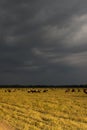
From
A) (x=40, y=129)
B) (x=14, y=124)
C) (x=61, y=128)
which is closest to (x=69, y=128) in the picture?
(x=61, y=128)

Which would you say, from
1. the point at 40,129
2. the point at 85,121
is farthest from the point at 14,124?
the point at 85,121

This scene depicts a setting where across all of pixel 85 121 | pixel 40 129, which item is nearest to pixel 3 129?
pixel 40 129

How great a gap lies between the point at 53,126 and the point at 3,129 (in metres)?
3.06

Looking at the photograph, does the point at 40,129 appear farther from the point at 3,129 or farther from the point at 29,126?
the point at 3,129

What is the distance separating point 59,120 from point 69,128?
2268mm

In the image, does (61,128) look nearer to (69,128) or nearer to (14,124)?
(69,128)

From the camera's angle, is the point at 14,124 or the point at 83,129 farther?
the point at 14,124

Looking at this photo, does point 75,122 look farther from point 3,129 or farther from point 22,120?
point 3,129

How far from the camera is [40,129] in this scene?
579 inches

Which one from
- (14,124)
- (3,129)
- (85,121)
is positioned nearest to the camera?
(3,129)

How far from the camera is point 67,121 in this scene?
17.2 m

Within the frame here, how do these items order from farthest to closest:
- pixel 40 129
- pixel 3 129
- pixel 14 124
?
pixel 14 124 < pixel 40 129 < pixel 3 129

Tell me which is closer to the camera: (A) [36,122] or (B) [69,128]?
(B) [69,128]

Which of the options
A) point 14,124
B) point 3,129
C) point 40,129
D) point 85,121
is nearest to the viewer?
point 3,129
